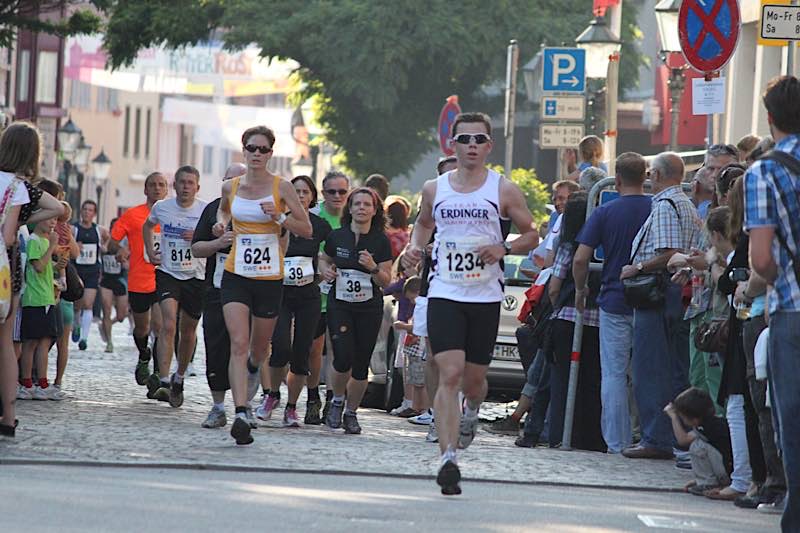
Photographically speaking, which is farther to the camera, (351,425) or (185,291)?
(185,291)

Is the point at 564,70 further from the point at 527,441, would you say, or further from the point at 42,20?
the point at 527,441

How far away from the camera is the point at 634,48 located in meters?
56.7

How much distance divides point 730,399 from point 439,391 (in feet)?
5.10

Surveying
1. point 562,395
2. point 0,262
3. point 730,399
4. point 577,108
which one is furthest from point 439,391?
point 577,108

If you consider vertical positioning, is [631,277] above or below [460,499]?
above

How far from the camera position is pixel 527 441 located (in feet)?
A: 49.5

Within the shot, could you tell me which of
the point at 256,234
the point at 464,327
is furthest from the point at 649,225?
the point at 464,327

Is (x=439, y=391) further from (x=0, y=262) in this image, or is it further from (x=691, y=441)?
(x=0, y=262)

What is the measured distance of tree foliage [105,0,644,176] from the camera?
48438 millimetres

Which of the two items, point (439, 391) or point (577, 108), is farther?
point (577, 108)

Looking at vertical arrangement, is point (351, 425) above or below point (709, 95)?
below

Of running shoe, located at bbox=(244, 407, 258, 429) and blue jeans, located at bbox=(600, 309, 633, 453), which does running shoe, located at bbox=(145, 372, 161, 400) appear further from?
blue jeans, located at bbox=(600, 309, 633, 453)

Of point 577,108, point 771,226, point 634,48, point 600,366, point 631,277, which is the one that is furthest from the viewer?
point 634,48

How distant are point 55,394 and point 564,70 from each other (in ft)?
38.1
